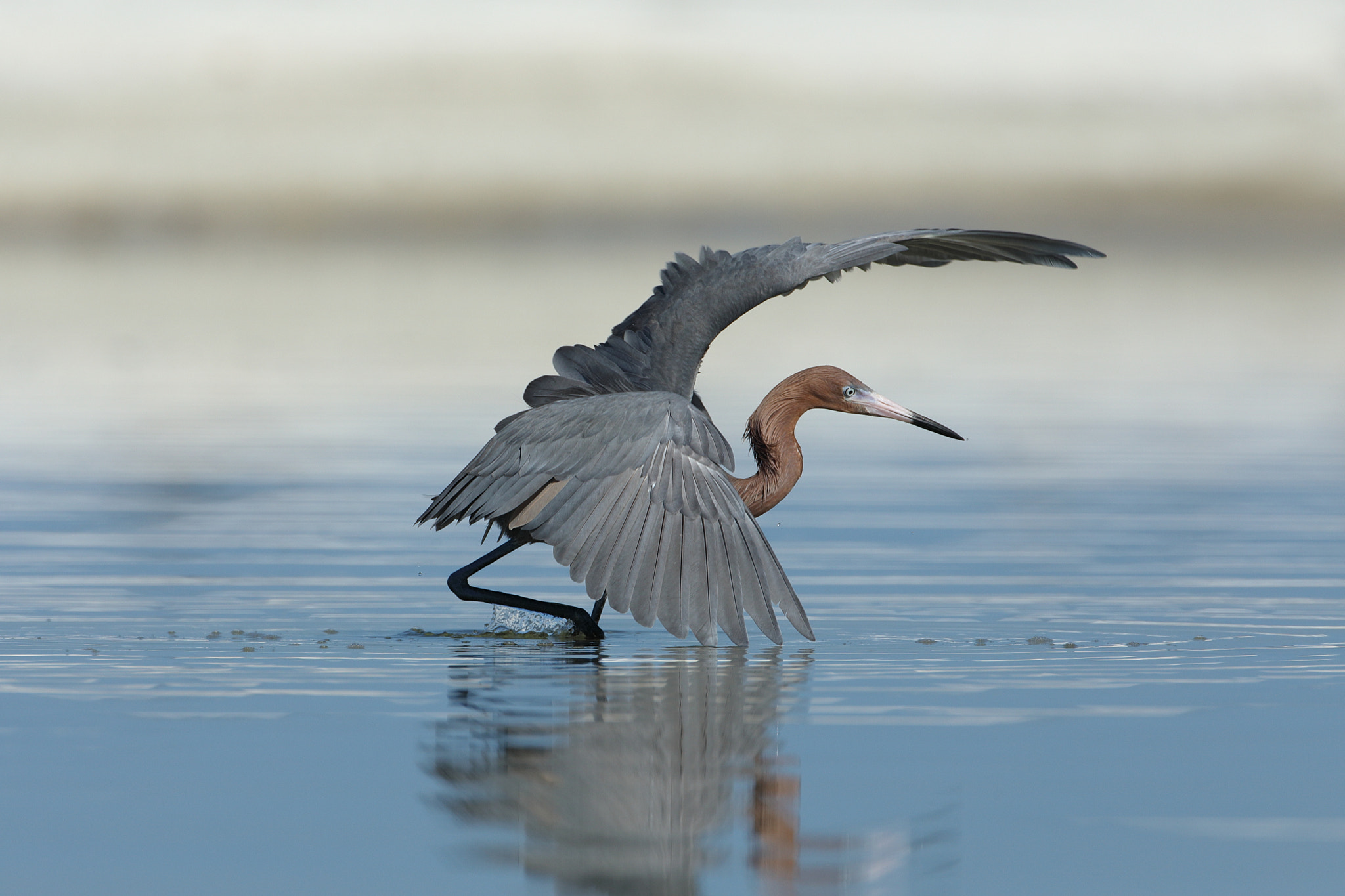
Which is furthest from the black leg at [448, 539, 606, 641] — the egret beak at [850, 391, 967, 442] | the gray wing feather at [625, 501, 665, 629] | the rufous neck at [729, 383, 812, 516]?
the egret beak at [850, 391, 967, 442]

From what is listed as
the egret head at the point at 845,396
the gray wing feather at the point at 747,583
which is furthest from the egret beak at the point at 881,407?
the gray wing feather at the point at 747,583

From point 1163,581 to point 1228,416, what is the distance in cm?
826

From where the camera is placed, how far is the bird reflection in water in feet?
16.6

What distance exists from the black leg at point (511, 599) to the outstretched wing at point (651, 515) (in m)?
0.63

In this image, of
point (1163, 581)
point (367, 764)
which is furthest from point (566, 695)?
point (1163, 581)

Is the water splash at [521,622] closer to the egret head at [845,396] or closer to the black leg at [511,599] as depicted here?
the black leg at [511,599]

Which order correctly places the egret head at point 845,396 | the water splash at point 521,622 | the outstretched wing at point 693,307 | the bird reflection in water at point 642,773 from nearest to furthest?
1. the bird reflection in water at point 642,773
2. the water splash at point 521,622
3. the egret head at point 845,396
4. the outstretched wing at point 693,307

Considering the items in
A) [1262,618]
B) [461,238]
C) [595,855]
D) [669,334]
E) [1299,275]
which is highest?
[461,238]

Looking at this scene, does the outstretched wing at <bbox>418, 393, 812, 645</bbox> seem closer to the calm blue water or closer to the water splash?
the calm blue water

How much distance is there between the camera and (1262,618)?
870 centimetres

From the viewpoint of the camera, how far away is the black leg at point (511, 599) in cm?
883

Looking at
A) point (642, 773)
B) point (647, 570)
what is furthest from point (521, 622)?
point (642, 773)

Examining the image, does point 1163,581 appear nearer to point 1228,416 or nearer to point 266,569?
point 266,569

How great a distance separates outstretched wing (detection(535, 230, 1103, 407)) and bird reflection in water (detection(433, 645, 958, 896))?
192 centimetres
